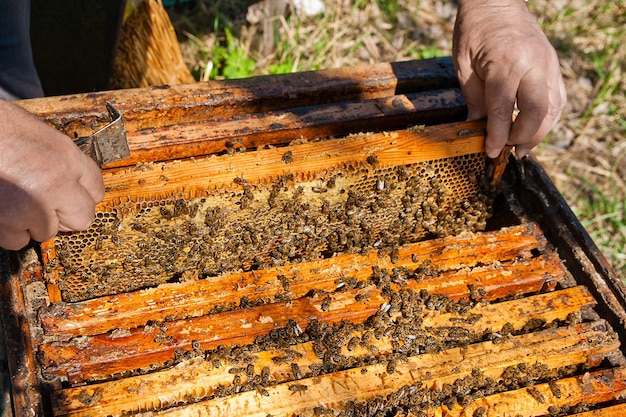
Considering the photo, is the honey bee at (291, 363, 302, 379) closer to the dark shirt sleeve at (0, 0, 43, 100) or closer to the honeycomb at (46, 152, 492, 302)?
the honeycomb at (46, 152, 492, 302)

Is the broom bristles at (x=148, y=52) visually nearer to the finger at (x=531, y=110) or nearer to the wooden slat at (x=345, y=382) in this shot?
the finger at (x=531, y=110)

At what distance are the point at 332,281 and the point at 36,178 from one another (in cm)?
134

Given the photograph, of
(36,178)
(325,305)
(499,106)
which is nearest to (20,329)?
(36,178)

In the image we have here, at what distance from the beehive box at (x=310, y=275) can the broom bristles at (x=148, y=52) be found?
1941 millimetres

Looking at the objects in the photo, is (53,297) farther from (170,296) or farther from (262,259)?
(262,259)

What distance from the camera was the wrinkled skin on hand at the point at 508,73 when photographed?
9.41 ft

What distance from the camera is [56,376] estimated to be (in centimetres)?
237

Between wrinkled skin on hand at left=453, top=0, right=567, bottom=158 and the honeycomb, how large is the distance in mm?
276

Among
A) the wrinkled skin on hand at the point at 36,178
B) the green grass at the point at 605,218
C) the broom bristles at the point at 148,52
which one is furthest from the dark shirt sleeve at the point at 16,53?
the green grass at the point at 605,218

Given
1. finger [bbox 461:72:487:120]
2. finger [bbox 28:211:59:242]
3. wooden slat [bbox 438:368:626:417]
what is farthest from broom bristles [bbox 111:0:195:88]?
wooden slat [bbox 438:368:626:417]

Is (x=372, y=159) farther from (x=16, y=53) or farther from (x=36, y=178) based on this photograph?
(x=16, y=53)

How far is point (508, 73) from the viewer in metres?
2.89

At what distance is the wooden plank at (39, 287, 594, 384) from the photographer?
242 centimetres

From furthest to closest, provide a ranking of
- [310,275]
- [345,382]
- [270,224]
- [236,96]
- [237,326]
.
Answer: [236,96]
[270,224]
[310,275]
[237,326]
[345,382]
